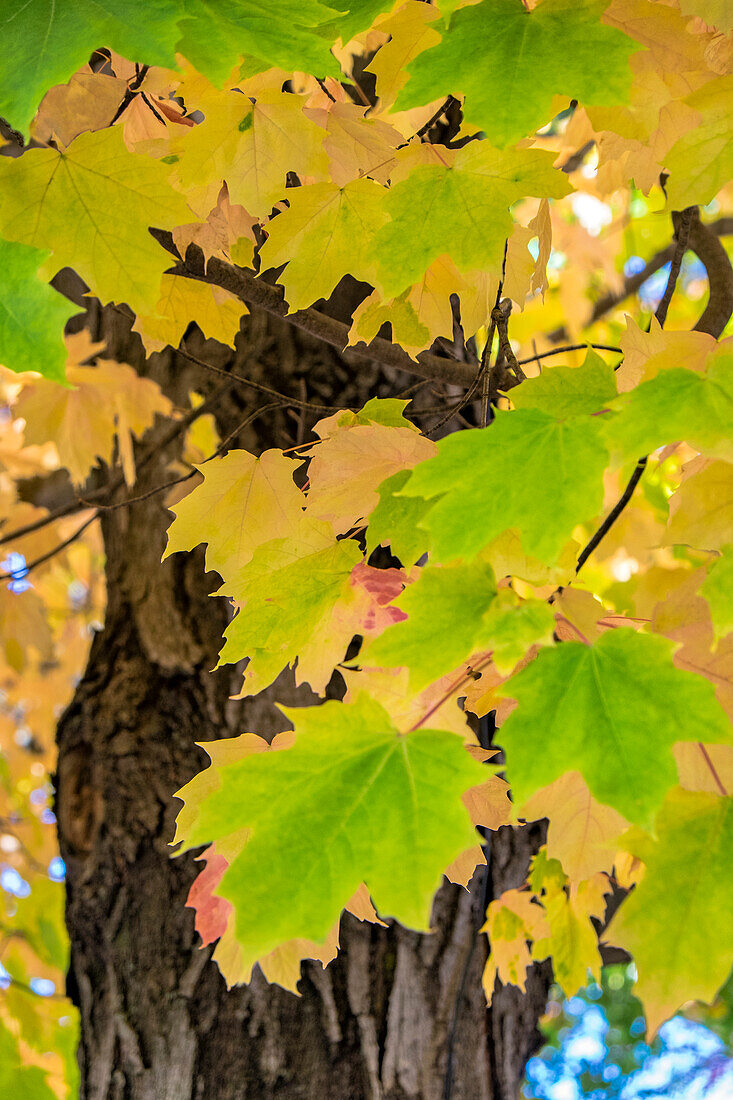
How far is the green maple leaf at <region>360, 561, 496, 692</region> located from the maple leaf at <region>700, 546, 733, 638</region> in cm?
15

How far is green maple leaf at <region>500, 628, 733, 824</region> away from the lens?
51 cm

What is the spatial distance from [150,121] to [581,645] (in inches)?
36.0

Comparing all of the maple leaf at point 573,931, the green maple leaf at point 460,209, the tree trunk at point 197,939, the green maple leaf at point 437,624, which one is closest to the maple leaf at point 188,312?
the tree trunk at point 197,939

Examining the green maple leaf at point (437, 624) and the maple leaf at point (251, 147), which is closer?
the green maple leaf at point (437, 624)

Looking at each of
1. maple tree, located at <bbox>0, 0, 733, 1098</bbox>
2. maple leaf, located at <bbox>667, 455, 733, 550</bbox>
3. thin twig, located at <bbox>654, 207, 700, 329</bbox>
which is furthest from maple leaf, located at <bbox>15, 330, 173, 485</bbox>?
maple leaf, located at <bbox>667, 455, 733, 550</bbox>

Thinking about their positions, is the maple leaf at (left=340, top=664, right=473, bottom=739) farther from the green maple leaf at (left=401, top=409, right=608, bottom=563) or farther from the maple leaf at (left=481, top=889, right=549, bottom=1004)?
the maple leaf at (left=481, top=889, right=549, bottom=1004)

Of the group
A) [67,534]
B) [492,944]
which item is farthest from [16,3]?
[67,534]

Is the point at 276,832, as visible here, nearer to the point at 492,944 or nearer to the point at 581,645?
the point at 581,645

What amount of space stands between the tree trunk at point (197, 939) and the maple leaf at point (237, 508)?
0.31m

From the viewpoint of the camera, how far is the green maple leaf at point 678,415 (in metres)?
0.55

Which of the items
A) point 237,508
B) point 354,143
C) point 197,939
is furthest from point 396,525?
point 197,939

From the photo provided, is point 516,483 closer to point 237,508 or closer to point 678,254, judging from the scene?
point 237,508

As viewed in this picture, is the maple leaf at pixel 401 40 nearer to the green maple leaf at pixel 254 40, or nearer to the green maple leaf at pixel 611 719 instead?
the green maple leaf at pixel 254 40

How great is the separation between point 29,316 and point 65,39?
0.22 m
